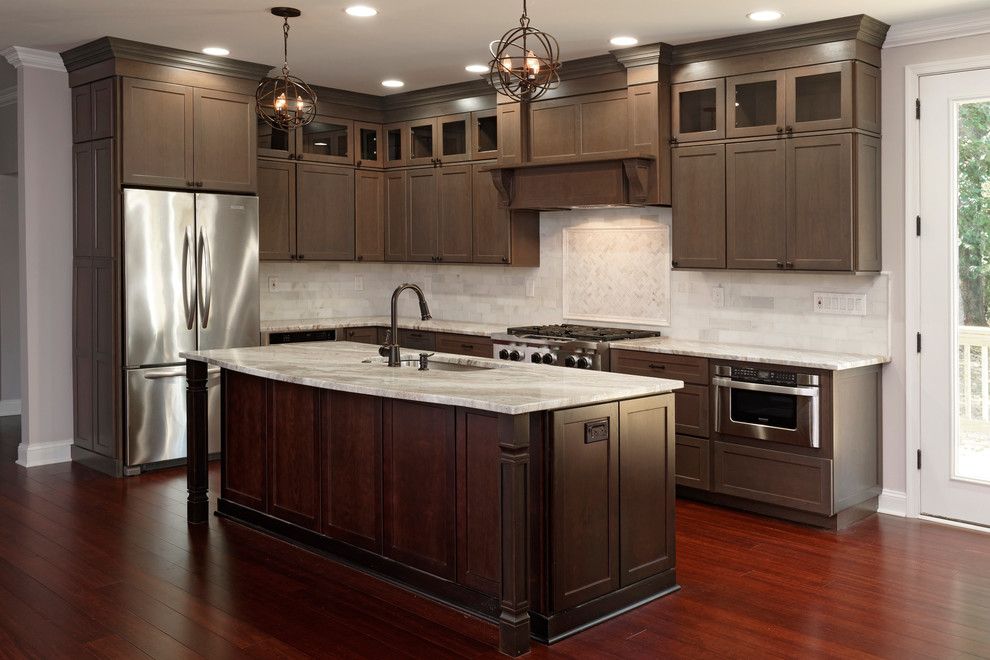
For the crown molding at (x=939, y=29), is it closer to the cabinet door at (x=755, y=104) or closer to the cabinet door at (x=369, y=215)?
the cabinet door at (x=755, y=104)

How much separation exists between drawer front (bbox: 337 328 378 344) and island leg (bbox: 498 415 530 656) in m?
4.30

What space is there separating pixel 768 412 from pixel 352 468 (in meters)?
2.37

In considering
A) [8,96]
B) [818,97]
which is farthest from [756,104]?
[8,96]

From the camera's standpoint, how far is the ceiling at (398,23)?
5.19 metres

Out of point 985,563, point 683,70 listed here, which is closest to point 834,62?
point 683,70

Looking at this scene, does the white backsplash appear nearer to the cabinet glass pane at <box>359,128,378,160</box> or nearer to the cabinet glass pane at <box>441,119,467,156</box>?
the cabinet glass pane at <box>441,119,467,156</box>

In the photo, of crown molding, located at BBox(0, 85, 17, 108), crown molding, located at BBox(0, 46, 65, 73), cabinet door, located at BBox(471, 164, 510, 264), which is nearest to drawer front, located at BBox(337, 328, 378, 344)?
cabinet door, located at BBox(471, 164, 510, 264)

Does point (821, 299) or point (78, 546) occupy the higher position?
point (821, 299)

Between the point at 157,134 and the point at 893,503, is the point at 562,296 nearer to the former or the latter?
the point at 893,503

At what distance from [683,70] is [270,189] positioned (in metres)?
3.26

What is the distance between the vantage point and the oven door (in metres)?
5.16

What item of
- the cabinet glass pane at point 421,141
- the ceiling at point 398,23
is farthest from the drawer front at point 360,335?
the ceiling at point 398,23

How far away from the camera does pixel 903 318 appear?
5.49 meters

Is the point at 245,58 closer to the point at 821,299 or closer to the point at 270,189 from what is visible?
the point at 270,189
